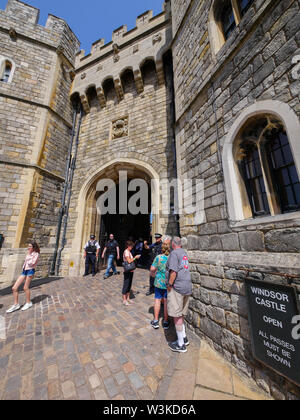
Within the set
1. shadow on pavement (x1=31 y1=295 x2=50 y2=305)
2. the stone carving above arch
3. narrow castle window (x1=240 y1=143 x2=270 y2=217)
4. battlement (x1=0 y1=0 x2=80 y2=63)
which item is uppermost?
battlement (x1=0 y1=0 x2=80 y2=63)

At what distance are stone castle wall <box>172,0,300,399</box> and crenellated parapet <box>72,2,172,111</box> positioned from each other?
425 cm

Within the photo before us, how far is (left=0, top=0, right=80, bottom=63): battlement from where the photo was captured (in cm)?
785

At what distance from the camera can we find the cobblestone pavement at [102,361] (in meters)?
1.70

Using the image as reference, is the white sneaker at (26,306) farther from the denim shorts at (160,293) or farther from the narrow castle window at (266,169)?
the narrow castle window at (266,169)

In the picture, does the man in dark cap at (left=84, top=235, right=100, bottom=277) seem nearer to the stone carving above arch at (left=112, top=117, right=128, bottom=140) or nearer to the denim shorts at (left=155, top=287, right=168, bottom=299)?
the denim shorts at (left=155, top=287, right=168, bottom=299)

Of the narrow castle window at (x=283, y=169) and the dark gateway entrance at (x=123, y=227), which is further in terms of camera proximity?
the dark gateway entrance at (x=123, y=227)

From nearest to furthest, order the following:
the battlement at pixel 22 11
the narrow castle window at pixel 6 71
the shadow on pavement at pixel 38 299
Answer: the shadow on pavement at pixel 38 299 → the narrow castle window at pixel 6 71 → the battlement at pixel 22 11

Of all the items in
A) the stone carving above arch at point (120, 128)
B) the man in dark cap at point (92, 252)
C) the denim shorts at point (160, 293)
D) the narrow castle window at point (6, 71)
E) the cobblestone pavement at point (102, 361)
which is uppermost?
the narrow castle window at point (6, 71)

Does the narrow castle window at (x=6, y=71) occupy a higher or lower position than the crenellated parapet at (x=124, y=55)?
lower

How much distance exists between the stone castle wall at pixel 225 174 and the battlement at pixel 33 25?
29.1 feet

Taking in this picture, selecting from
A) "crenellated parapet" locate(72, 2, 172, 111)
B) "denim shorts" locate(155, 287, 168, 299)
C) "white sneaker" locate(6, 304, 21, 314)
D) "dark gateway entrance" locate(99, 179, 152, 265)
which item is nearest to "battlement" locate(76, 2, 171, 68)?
"crenellated parapet" locate(72, 2, 172, 111)

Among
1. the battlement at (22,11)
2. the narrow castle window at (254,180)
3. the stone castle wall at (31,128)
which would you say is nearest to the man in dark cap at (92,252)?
the stone castle wall at (31,128)
